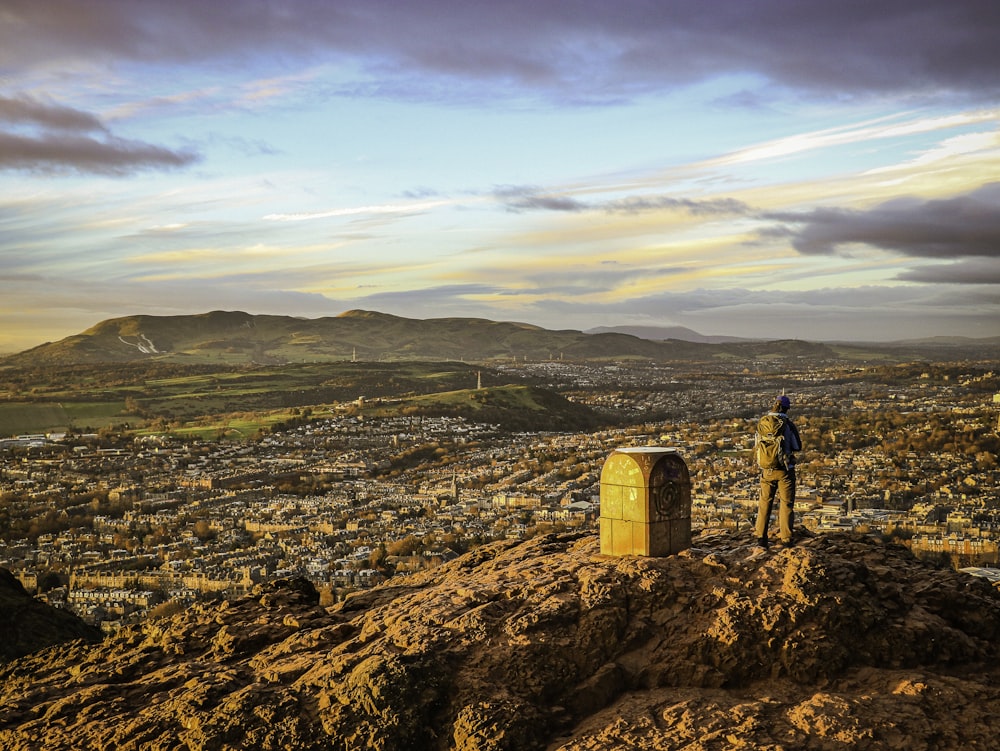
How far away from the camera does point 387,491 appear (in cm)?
6581

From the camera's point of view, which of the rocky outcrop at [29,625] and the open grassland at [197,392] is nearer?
the rocky outcrop at [29,625]

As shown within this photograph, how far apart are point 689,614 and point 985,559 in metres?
27.9

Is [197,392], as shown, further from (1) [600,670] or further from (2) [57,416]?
(1) [600,670]

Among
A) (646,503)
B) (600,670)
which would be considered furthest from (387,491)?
(600,670)

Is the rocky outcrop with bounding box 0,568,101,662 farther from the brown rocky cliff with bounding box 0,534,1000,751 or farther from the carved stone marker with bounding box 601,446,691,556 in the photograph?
the carved stone marker with bounding box 601,446,691,556

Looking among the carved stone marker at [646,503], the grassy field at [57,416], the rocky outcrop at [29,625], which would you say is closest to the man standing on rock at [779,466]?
the carved stone marker at [646,503]

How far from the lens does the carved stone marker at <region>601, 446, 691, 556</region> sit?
12531 mm

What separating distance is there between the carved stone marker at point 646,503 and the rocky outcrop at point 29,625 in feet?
39.1

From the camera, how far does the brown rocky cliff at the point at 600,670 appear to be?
9.83 meters

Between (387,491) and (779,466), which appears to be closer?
(779,466)

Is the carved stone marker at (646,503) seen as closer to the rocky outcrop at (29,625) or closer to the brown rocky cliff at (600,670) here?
the brown rocky cliff at (600,670)

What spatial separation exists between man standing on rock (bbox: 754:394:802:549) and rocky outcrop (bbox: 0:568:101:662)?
536 inches

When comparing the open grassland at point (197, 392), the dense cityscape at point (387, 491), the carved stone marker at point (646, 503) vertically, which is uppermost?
the carved stone marker at point (646, 503)

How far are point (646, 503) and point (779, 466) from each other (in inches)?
88.0
